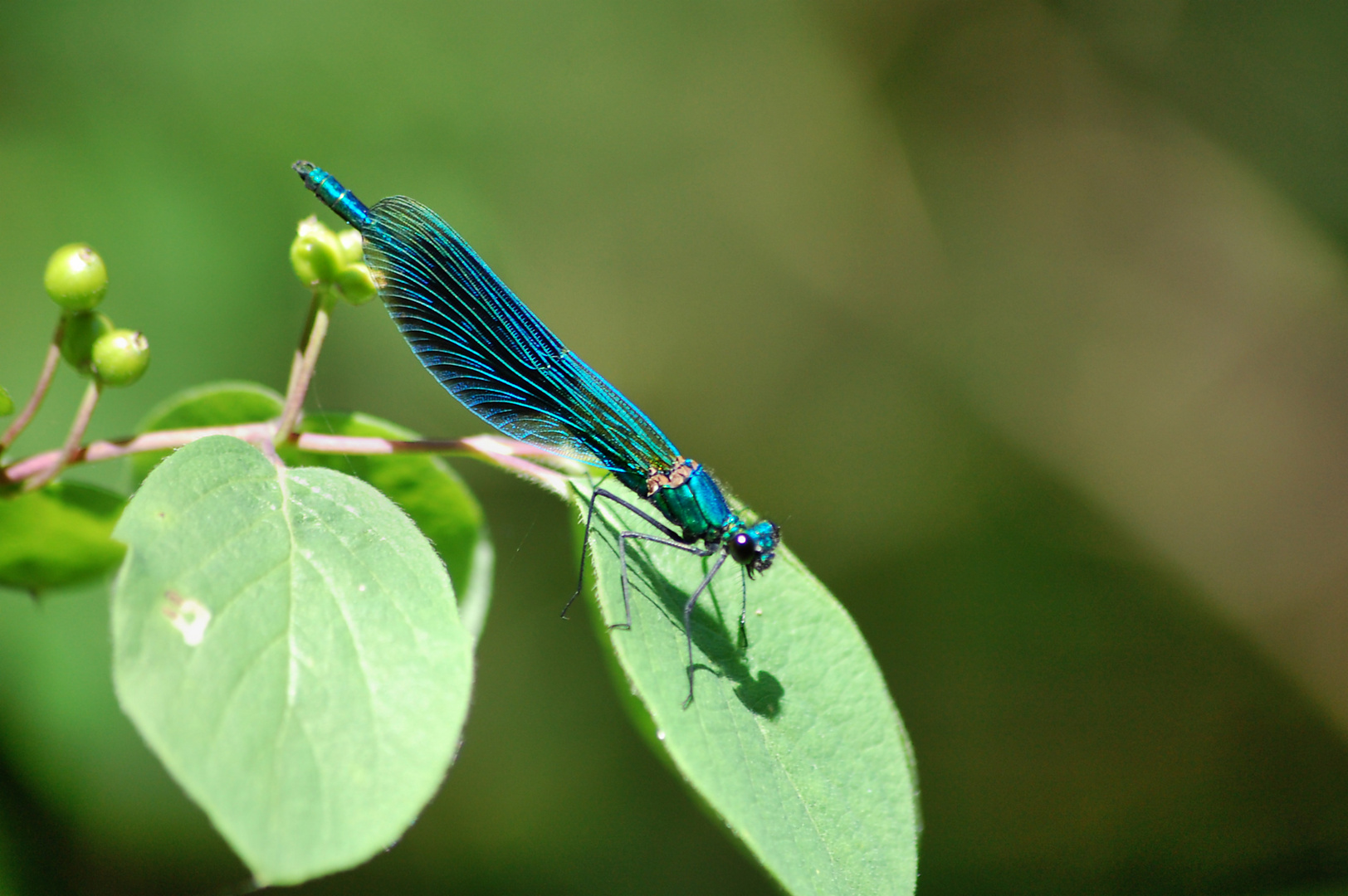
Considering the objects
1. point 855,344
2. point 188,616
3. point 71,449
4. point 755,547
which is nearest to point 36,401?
point 71,449

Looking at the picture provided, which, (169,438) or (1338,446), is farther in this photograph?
(1338,446)

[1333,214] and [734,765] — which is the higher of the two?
[1333,214]

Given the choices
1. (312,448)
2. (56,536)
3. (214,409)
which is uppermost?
(312,448)

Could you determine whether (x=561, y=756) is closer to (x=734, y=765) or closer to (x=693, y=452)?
(x=693, y=452)

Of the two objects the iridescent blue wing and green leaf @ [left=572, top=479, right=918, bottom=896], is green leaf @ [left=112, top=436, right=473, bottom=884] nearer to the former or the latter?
green leaf @ [left=572, top=479, right=918, bottom=896]

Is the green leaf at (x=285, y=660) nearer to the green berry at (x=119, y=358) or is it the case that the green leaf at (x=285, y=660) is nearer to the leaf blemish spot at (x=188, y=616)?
the leaf blemish spot at (x=188, y=616)

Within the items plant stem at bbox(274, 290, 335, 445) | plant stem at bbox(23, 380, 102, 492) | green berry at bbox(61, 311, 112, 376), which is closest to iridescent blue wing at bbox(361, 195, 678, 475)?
plant stem at bbox(274, 290, 335, 445)

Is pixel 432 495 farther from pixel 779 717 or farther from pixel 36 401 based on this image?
pixel 779 717

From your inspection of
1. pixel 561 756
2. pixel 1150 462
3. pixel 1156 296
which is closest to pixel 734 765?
pixel 561 756
